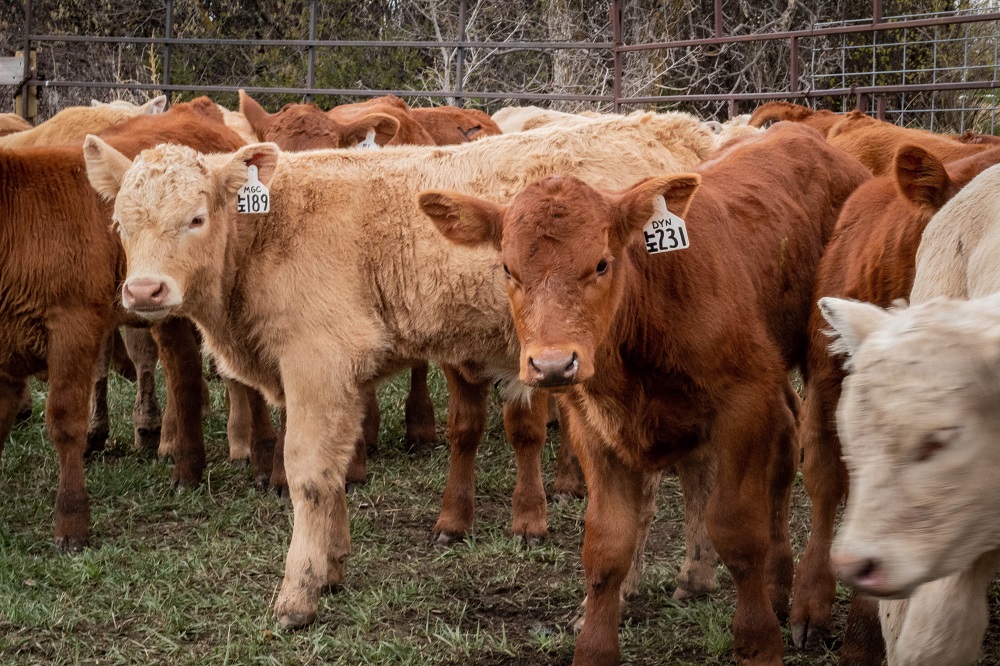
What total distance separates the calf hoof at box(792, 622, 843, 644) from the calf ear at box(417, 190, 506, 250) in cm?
189

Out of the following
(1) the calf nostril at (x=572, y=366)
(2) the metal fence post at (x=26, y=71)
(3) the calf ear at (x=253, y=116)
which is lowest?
(1) the calf nostril at (x=572, y=366)

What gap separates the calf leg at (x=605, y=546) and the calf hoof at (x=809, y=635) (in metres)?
0.77

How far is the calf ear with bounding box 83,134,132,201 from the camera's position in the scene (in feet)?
17.3

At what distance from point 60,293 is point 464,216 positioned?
2665mm

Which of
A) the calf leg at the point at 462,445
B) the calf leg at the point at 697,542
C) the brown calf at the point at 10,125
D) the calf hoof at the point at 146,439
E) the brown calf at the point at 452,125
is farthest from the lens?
the brown calf at the point at 10,125

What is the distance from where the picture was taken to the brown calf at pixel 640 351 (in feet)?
11.8

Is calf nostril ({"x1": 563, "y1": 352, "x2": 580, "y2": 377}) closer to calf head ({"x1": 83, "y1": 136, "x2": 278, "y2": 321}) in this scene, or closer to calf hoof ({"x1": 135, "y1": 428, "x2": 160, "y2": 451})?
calf head ({"x1": 83, "y1": 136, "x2": 278, "y2": 321})

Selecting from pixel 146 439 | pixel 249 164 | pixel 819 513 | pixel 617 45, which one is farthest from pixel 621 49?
pixel 819 513

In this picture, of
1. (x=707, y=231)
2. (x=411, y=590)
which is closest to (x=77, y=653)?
(x=411, y=590)

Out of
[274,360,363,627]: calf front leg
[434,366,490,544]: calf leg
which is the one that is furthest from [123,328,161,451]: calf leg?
[274,360,363,627]: calf front leg

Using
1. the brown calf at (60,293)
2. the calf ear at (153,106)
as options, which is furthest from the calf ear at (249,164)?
the calf ear at (153,106)

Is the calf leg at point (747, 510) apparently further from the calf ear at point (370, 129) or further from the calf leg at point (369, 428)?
the calf ear at point (370, 129)

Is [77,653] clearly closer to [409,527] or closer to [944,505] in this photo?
[409,527]

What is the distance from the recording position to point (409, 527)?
5.95 metres
